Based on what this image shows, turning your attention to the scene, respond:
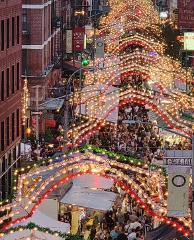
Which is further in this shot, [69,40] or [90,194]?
[69,40]

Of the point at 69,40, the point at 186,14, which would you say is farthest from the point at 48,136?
the point at 69,40

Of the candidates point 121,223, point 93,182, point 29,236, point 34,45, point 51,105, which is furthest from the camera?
point 34,45

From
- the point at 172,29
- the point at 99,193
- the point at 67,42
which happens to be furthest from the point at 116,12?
the point at 99,193

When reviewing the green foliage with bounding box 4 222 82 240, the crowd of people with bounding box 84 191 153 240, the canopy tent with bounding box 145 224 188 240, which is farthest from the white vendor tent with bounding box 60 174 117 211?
the green foliage with bounding box 4 222 82 240

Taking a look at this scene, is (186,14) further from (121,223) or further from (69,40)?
(69,40)

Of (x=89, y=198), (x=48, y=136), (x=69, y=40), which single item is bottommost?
(x=48, y=136)

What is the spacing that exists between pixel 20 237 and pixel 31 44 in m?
38.5

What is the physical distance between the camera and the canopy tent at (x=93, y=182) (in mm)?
34219

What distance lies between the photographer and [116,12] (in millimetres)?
134625

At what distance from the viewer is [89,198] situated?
33281mm

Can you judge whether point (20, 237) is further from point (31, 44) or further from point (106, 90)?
point (31, 44)

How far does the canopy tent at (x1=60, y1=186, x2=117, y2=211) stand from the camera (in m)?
32.6

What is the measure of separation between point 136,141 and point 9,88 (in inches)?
425

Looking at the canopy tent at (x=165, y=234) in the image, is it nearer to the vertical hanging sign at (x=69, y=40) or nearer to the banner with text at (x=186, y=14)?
the banner with text at (x=186, y=14)
